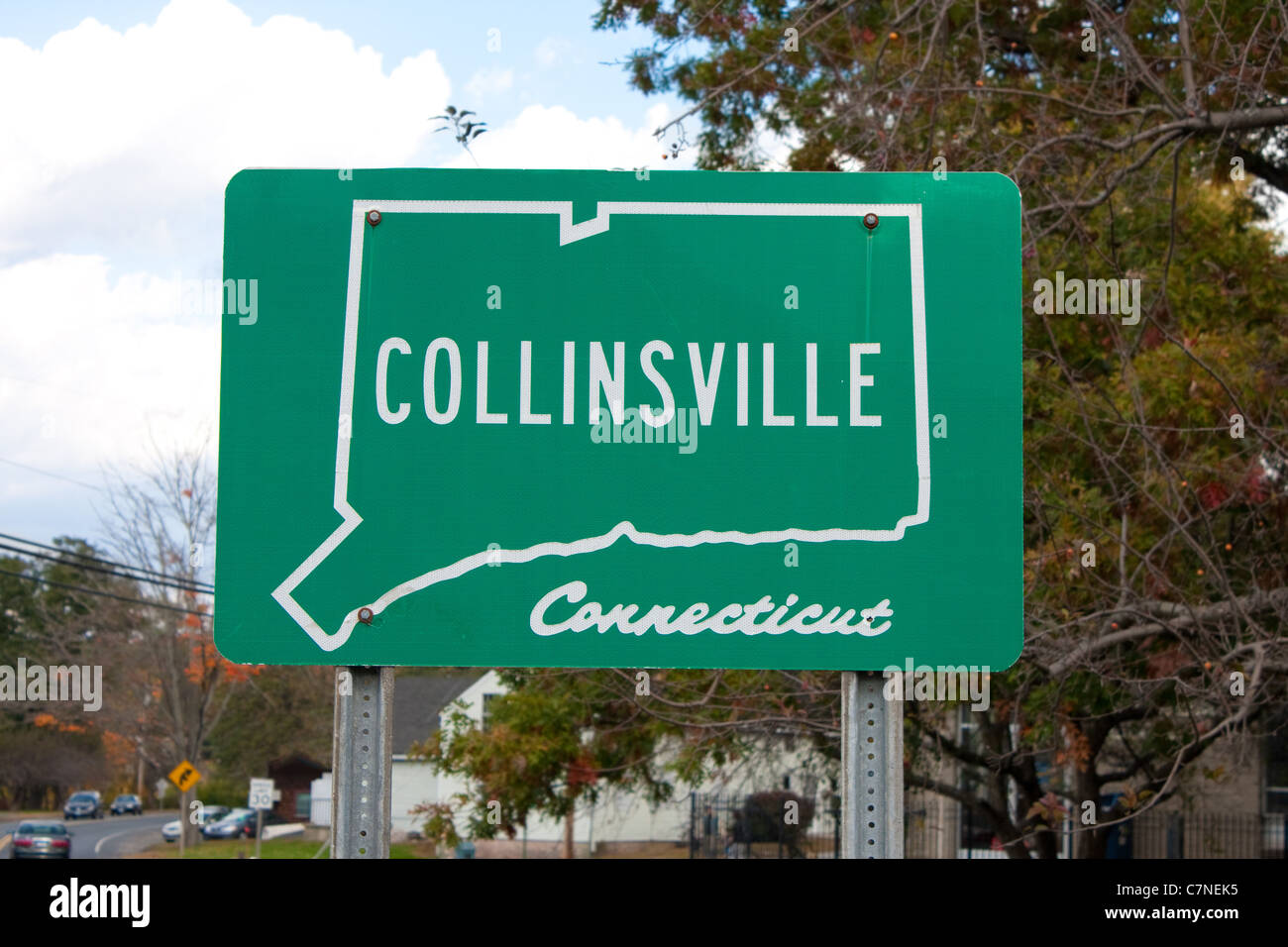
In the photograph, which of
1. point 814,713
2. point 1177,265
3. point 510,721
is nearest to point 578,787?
point 510,721

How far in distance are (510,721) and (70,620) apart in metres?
26.4

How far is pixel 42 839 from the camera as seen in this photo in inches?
1271

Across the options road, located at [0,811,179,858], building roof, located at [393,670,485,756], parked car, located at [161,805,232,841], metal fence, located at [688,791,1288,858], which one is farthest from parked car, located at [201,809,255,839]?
metal fence, located at [688,791,1288,858]

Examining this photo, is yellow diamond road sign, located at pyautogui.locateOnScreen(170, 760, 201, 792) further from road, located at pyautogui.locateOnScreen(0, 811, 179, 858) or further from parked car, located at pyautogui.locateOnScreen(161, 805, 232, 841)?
parked car, located at pyautogui.locateOnScreen(161, 805, 232, 841)

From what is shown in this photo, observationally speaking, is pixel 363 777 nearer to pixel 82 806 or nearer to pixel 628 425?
pixel 628 425

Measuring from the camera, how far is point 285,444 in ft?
7.06

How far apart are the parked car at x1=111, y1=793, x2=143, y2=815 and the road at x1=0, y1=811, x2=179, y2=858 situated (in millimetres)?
805

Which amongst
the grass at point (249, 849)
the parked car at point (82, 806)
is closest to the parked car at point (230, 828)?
the grass at point (249, 849)

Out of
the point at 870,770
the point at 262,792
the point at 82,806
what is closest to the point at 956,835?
the point at 262,792

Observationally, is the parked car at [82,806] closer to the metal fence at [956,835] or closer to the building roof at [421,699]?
the building roof at [421,699]

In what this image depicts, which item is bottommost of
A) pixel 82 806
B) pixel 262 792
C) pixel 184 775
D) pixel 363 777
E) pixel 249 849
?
pixel 82 806

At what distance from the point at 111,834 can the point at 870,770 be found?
51.6 metres

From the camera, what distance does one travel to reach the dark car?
31.9m

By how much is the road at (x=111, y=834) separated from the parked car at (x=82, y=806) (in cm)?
35
